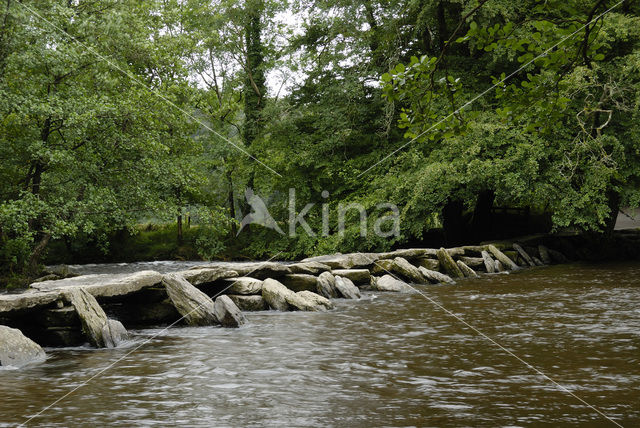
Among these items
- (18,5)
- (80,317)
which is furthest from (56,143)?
(80,317)

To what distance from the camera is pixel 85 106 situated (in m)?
16.2

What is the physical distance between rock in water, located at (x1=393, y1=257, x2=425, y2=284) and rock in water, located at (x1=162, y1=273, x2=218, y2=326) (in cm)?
673

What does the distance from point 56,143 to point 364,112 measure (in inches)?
491

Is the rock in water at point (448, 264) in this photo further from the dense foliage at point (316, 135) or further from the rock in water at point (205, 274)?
the rock in water at point (205, 274)

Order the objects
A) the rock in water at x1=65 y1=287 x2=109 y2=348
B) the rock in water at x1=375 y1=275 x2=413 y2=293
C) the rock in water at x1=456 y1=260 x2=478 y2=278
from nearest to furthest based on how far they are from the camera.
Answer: the rock in water at x1=65 y1=287 x2=109 y2=348 < the rock in water at x1=375 y1=275 x2=413 y2=293 < the rock in water at x1=456 y1=260 x2=478 y2=278

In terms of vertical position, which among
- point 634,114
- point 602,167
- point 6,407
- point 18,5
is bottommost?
point 6,407

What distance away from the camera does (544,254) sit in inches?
788

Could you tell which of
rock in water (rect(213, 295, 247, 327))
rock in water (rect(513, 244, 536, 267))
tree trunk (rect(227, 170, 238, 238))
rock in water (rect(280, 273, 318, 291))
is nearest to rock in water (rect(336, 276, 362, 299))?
rock in water (rect(280, 273, 318, 291))

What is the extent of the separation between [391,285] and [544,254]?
364 inches

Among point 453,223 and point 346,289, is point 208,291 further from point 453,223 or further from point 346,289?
point 453,223

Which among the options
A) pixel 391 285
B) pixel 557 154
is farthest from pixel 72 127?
pixel 557 154

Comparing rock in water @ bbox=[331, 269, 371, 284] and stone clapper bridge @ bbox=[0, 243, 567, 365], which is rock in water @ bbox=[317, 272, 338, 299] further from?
rock in water @ bbox=[331, 269, 371, 284]

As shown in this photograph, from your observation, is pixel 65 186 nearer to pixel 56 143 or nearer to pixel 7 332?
pixel 56 143

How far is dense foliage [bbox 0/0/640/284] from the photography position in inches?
648
